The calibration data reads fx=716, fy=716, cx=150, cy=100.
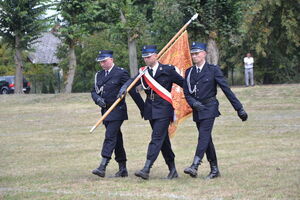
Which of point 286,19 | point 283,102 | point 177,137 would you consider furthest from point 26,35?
point 177,137

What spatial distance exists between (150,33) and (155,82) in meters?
39.5

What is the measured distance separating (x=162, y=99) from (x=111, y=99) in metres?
0.95

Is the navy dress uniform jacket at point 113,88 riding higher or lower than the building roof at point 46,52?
higher

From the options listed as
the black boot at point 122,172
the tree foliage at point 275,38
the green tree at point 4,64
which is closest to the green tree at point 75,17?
the tree foliage at point 275,38

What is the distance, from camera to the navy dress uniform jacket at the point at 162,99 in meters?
10.8

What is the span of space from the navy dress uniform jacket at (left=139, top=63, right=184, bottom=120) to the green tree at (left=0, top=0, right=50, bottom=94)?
1326 inches

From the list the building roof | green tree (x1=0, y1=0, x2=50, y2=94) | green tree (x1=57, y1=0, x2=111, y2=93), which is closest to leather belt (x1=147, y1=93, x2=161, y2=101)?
green tree (x1=57, y1=0, x2=111, y2=93)

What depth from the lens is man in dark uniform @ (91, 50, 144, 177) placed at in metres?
11.2

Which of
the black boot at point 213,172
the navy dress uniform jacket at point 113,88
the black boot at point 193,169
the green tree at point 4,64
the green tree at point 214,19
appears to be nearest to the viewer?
the black boot at point 193,169

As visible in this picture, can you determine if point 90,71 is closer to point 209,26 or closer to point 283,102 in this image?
point 209,26

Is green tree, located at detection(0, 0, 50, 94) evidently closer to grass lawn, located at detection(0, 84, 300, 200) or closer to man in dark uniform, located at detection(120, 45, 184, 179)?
grass lawn, located at detection(0, 84, 300, 200)

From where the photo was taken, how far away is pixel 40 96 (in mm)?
39562

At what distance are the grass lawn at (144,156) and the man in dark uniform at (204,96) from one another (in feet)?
1.69

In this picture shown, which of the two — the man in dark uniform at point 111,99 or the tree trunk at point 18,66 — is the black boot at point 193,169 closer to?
the man in dark uniform at point 111,99
